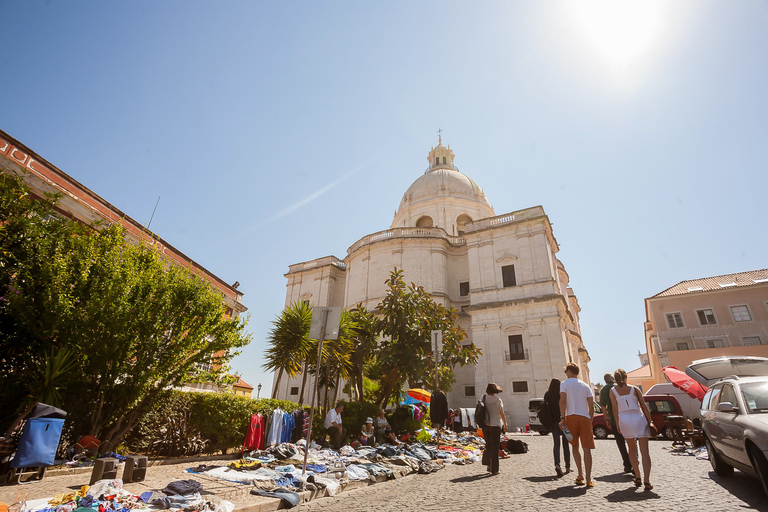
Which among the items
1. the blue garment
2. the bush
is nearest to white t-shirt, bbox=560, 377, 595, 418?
the blue garment

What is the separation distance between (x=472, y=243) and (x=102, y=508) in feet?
94.8

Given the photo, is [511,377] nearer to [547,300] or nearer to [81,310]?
[547,300]

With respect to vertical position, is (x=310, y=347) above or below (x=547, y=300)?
below

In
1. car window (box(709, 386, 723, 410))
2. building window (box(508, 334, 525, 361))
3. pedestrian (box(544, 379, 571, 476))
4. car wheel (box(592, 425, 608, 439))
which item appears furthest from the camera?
building window (box(508, 334, 525, 361))

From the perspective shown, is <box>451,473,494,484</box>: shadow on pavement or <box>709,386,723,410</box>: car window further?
<box>451,473,494,484</box>: shadow on pavement

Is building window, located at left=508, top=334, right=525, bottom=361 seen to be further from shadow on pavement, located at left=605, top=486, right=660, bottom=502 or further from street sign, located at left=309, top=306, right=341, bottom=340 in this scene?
street sign, located at left=309, top=306, right=341, bottom=340

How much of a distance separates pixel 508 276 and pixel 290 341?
66.3 feet

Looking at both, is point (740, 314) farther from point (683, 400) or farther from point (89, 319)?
point (89, 319)

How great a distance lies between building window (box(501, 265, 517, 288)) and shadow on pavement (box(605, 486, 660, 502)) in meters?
23.6

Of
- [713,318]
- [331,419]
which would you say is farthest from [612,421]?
[713,318]

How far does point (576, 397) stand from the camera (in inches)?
244

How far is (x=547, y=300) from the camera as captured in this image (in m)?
25.8

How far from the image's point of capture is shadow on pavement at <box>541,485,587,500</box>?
5420 mm

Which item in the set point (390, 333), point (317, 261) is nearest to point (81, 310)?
point (390, 333)
